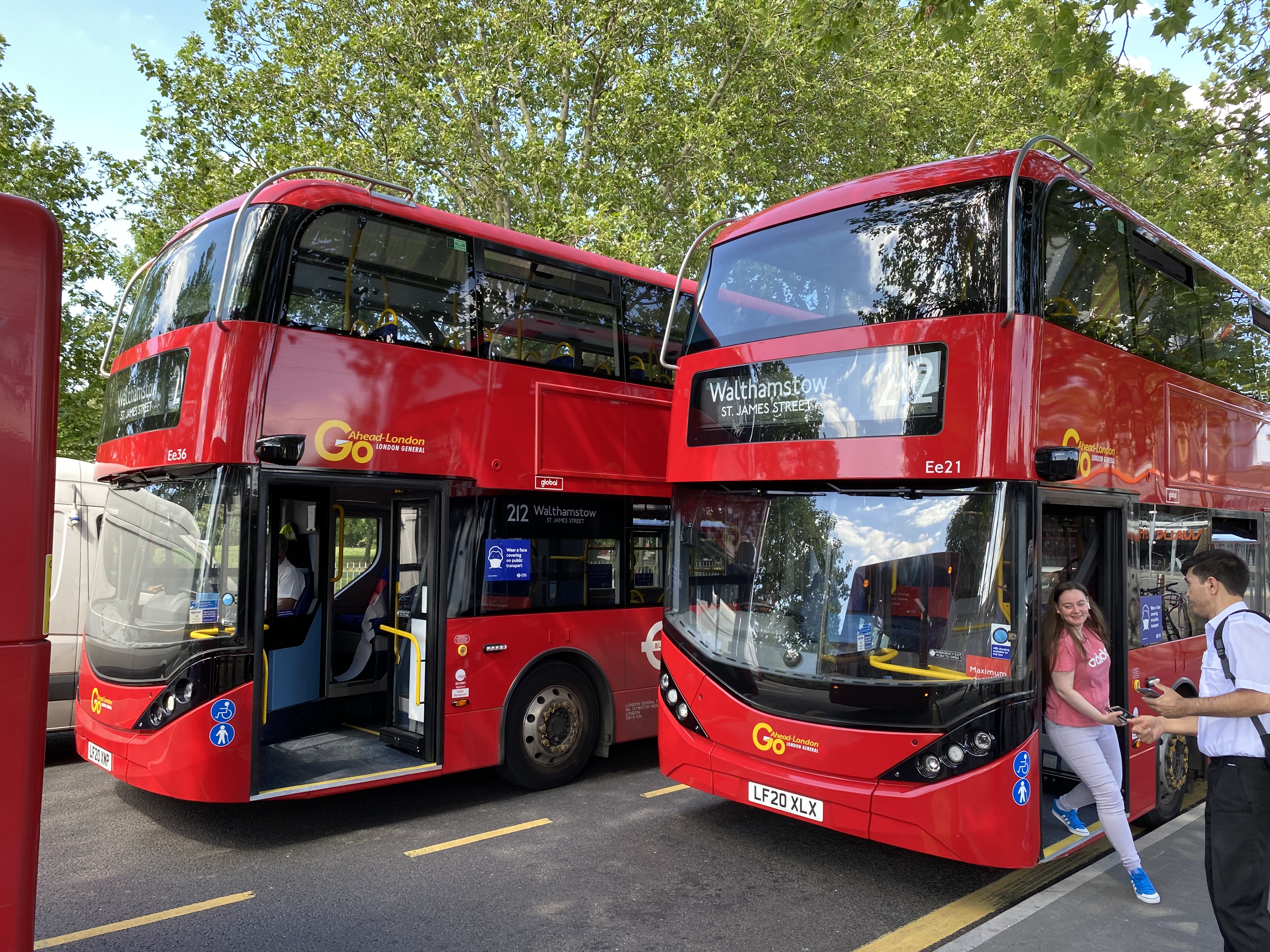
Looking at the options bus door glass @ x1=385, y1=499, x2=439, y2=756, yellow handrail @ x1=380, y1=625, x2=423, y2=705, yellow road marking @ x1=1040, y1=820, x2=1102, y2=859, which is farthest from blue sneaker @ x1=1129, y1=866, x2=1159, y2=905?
yellow handrail @ x1=380, y1=625, x2=423, y2=705

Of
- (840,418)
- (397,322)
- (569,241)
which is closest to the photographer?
(840,418)

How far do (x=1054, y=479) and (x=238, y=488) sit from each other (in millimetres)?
4755

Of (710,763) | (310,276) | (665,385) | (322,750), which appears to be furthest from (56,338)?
(665,385)

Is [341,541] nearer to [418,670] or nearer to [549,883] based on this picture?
[418,670]

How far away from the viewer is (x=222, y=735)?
535 cm

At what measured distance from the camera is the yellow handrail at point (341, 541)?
8.19 meters

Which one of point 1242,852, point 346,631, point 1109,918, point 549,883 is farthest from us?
point 346,631

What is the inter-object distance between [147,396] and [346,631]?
3.27m

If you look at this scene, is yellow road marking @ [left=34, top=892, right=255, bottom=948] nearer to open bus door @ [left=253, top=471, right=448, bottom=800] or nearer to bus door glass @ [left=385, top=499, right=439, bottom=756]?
open bus door @ [left=253, top=471, right=448, bottom=800]

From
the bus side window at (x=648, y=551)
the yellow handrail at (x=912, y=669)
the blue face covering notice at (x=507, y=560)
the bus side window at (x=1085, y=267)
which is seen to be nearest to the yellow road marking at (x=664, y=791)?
the bus side window at (x=648, y=551)

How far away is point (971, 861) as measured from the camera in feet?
14.7

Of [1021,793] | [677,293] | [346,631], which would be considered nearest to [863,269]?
[677,293]

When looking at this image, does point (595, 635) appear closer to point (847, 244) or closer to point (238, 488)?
point (238, 488)

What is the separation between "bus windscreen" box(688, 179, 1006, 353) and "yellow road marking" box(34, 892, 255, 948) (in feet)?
14.3
